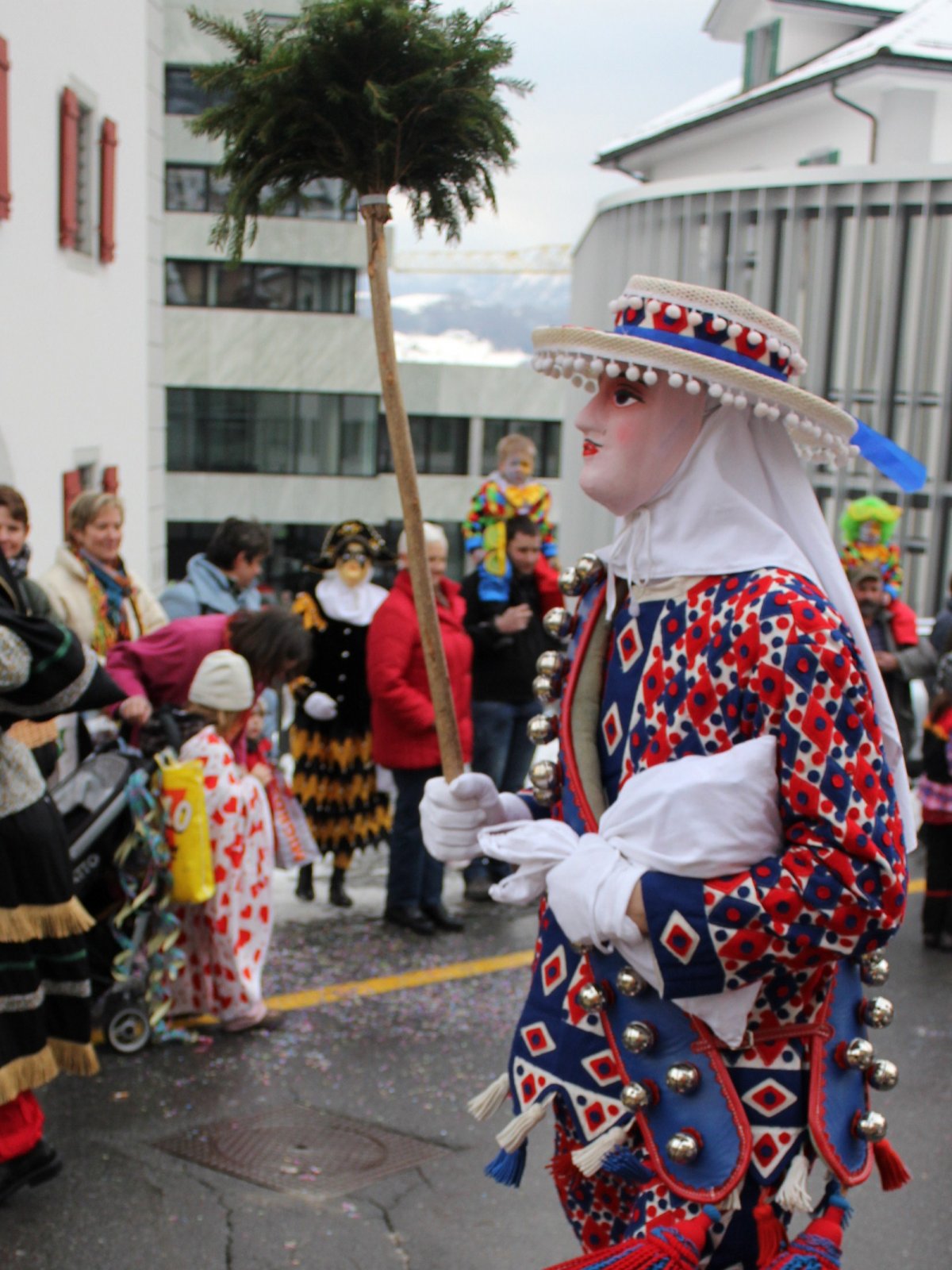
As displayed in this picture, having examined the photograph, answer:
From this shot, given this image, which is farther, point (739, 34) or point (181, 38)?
point (181, 38)

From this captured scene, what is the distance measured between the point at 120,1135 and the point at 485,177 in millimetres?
2970

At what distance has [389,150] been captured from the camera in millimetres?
2494

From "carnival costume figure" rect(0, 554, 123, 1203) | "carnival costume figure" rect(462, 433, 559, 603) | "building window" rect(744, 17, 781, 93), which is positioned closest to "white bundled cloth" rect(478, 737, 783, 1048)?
"carnival costume figure" rect(0, 554, 123, 1203)

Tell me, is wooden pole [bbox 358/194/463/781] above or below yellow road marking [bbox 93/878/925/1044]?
above

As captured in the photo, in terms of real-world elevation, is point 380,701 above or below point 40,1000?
above

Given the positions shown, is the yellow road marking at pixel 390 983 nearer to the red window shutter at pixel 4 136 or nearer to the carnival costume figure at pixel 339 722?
the carnival costume figure at pixel 339 722

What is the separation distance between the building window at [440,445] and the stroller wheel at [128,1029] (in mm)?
29838

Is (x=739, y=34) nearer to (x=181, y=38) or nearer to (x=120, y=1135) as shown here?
(x=181, y=38)

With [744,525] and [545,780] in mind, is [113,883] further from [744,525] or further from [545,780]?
[744,525]

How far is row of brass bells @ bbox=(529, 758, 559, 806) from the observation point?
2.47m

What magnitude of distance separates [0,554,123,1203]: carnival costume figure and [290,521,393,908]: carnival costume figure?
2628 mm

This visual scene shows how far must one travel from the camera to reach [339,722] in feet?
21.4

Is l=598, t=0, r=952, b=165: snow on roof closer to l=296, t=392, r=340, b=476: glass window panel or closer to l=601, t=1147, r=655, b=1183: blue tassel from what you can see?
l=296, t=392, r=340, b=476: glass window panel

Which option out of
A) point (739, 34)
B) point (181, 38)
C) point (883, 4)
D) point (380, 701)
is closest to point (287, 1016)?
point (380, 701)
